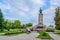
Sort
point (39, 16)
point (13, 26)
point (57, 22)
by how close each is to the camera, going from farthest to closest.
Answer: point (13, 26), point (39, 16), point (57, 22)

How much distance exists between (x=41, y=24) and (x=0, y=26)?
2318cm

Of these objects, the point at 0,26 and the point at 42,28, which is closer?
the point at 0,26

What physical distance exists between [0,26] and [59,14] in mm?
23187

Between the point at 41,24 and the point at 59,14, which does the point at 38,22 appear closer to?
the point at 41,24

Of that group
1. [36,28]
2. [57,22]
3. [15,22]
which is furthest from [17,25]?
[57,22]

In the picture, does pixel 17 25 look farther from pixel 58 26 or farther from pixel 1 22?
pixel 58 26

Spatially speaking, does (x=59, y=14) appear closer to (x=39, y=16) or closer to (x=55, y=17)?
(x=55, y=17)

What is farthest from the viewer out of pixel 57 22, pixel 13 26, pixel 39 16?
pixel 13 26

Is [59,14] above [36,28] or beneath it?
above

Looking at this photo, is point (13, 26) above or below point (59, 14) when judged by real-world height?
below

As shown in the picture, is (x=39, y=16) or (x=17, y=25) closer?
(x=39, y=16)

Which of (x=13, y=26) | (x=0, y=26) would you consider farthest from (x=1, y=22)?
(x=13, y=26)

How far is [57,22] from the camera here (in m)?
62.4

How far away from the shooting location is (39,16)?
262ft
